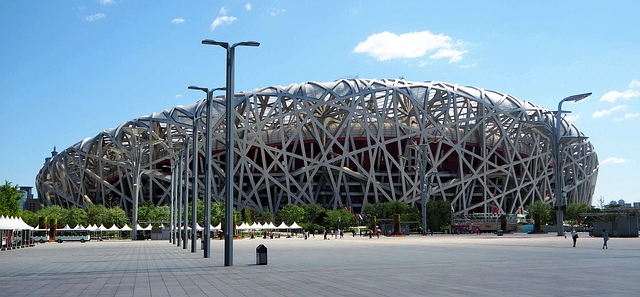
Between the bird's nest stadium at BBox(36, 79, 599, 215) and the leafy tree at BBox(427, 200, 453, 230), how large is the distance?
926cm

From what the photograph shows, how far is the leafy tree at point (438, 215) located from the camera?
8462 cm

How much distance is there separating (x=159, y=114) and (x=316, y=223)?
2860 centimetres

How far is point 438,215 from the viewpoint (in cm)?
8462

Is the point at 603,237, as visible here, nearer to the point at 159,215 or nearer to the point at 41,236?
the point at 41,236

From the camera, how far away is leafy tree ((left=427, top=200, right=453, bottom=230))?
8462cm

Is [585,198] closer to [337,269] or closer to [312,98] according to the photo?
[312,98]

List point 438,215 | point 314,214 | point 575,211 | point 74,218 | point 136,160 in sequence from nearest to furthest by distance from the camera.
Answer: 1. point 136,160
2. point 438,215
3. point 74,218
4. point 314,214
5. point 575,211

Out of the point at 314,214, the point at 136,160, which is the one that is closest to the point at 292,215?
the point at 314,214

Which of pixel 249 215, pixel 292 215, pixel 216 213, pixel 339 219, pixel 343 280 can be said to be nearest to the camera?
pixel 343 280

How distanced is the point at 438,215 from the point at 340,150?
2207 cm

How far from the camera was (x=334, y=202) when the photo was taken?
321 ft

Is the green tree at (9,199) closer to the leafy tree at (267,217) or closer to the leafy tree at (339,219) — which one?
the leafy tree at (267,217)

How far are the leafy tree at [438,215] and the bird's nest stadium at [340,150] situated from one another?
9.26 meters

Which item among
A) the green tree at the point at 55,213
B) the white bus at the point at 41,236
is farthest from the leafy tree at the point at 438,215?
the green tree at the point at 55,213
